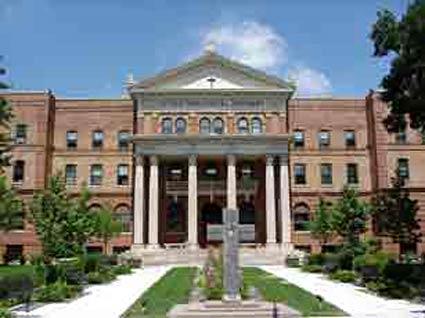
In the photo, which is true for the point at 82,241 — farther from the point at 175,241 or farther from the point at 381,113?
the point at 381,113

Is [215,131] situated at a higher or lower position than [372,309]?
higher

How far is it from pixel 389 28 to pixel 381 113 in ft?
109

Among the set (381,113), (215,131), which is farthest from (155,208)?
(381,113)

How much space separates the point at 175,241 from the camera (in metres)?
59.2

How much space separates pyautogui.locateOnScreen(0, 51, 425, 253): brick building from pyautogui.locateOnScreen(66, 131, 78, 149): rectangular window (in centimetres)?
10

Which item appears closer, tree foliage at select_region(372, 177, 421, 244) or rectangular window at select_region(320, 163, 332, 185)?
tree foliage at select_region(372, 177, 421, 244)

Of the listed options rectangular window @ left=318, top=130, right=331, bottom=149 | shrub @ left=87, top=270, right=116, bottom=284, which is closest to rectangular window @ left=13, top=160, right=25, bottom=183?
shrub @ left=87, top=270, right=116, bottom=284

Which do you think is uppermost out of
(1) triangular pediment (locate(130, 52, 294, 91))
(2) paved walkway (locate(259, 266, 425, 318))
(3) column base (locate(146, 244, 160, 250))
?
(1) triangular pediment (locate(130, 52, 294, 91))

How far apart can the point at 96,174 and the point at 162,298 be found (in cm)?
3843

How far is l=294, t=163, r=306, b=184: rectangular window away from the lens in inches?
2437

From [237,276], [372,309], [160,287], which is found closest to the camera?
[237,276]

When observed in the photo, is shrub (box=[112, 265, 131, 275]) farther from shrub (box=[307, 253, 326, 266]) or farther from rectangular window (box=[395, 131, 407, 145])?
rectangular window (box=[395, 131, 407, 145])

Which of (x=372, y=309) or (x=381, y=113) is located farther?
(x=381, y=113)

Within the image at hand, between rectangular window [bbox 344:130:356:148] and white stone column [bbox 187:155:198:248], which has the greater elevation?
rectangular window [bbox 344:130:356:148]
